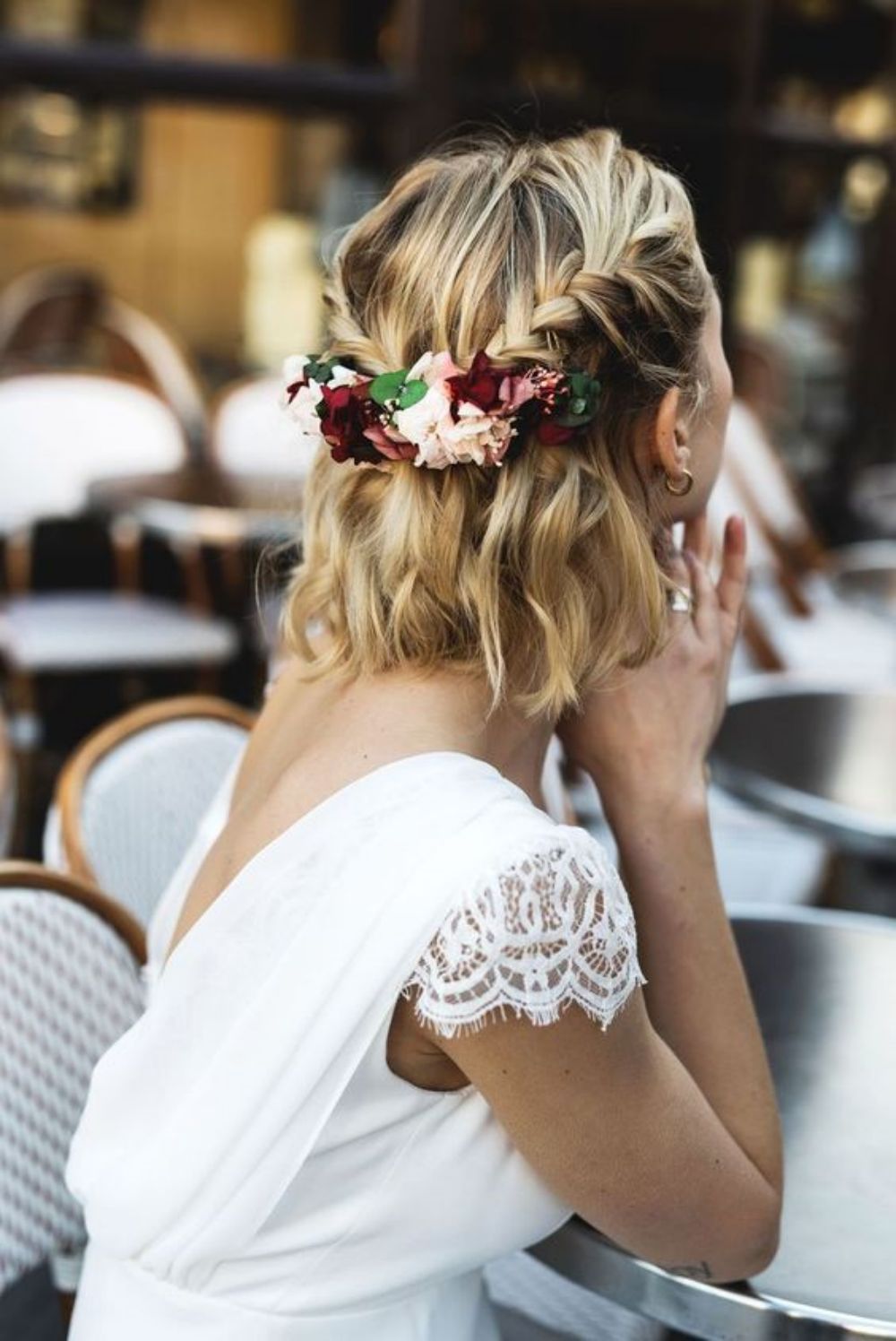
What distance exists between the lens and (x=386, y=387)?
4.34 ft

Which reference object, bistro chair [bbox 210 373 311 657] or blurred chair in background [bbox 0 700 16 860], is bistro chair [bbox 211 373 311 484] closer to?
bistro chair [bbox 210 373 311 657]

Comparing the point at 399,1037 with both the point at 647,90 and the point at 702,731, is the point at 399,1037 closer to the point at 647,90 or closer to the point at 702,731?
the point at 702,731

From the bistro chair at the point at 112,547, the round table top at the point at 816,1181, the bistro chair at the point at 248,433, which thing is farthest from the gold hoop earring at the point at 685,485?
the bistro chair at the point at 248,433

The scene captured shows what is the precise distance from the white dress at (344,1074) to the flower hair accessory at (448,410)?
0.76ft

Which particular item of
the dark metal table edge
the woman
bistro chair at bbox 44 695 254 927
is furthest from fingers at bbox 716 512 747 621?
bistro chair at bbox 44 695 254 927

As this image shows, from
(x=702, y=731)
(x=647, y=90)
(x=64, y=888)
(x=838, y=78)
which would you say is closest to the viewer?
(x=702, y=731)

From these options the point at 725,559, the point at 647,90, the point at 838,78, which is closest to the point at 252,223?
the point at 647,90

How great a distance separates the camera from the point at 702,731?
1521mm

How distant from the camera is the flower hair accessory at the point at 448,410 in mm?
1271

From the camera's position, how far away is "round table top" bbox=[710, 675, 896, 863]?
92.4 inches

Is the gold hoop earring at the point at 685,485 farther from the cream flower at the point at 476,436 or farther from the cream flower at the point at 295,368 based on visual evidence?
the cream flower at the point at 295,368

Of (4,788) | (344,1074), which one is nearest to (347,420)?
(344,1074)

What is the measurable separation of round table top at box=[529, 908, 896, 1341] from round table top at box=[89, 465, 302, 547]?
235 cm

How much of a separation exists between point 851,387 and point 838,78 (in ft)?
3.74
